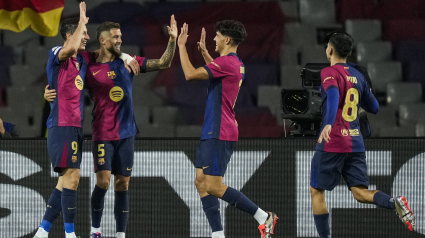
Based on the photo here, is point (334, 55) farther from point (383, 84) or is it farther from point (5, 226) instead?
point (383, 84)

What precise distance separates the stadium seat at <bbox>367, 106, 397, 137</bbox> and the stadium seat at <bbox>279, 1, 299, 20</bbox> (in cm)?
202

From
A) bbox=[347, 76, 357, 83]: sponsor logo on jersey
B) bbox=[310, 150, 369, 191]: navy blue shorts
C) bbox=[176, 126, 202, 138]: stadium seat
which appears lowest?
bbox=[310, 150, 369, 191]: navy blue shorts

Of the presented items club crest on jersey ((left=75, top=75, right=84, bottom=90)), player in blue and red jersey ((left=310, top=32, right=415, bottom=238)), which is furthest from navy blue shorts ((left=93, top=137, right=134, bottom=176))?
player in blue and red jersey ((left=310, top=32, right=415, bottom=238))

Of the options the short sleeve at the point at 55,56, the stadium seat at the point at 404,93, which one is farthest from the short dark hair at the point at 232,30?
the stadium seat at the point at 404,93

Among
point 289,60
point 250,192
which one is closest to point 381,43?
point 289,60

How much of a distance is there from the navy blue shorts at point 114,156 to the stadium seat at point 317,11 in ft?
16.3

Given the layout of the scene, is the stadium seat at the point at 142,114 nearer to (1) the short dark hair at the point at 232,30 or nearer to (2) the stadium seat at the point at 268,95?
(2) the stadium seat at the point at 268,95

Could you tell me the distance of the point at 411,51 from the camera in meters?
9.26

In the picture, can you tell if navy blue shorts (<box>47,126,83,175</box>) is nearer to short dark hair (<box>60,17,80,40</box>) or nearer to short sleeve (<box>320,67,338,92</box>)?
short dark hair (<box>60,17,80,40</box>)

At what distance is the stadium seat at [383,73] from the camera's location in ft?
29.8

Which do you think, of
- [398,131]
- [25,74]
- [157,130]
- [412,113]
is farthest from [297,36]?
[25,74]

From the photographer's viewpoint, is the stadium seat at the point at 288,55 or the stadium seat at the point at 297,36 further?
the stadium seat at the point at 297,36

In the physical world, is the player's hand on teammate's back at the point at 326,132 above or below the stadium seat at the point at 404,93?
below

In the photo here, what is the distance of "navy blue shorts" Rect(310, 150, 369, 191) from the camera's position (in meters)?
5.04
